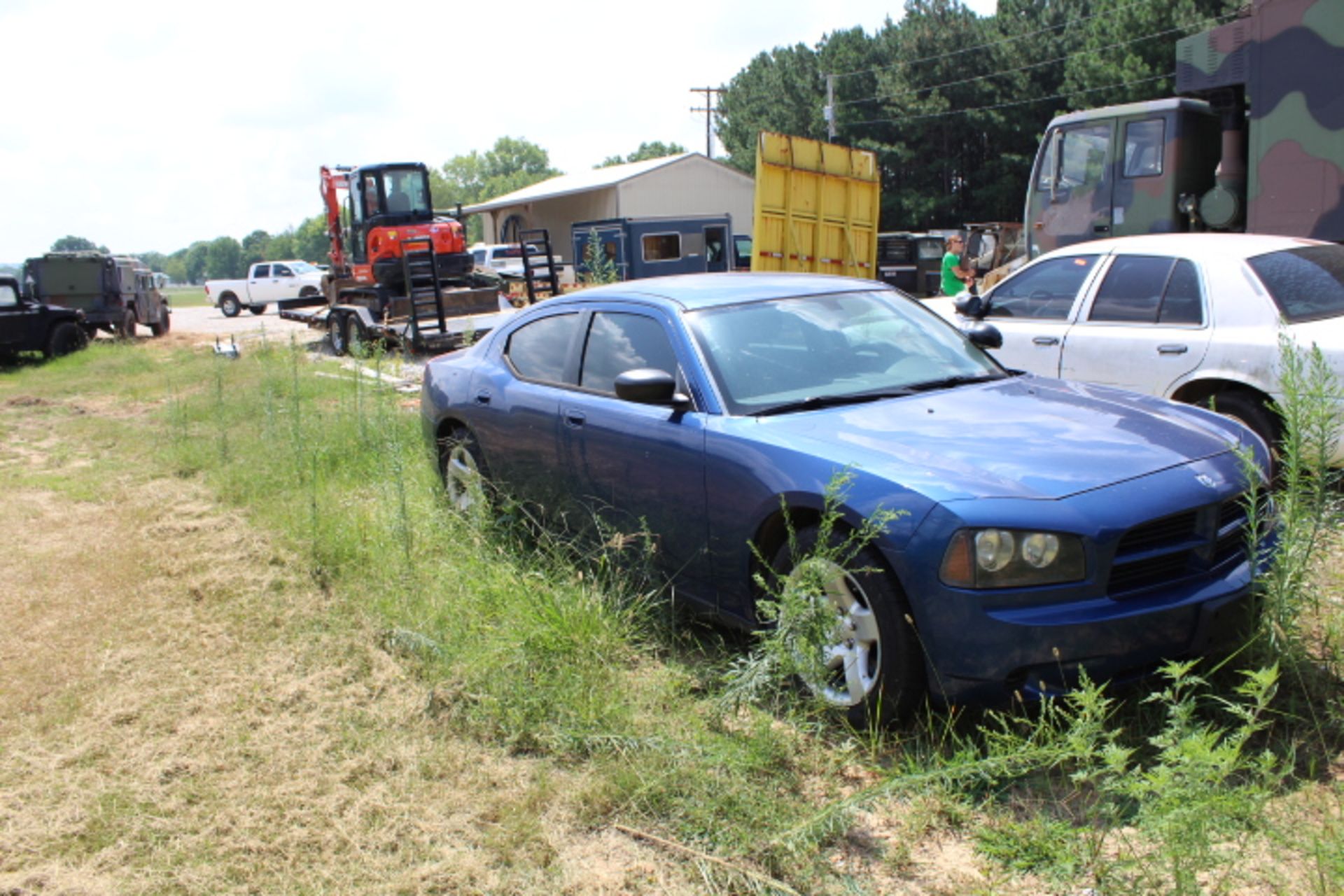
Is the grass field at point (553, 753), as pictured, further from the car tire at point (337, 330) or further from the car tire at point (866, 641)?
the car tire at point (337, 330)

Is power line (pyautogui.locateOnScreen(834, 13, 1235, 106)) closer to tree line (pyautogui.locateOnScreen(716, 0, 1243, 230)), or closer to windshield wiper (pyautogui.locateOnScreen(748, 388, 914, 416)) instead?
tree line (pyautogui.locateOnScreen(716, 0, 1243, 230))

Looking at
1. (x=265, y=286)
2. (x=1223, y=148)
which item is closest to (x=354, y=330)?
(x=1223, y=148)

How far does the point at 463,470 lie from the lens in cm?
584

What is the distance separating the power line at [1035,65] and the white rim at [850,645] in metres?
32.4

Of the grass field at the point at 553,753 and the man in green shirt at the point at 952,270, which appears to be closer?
the grass field at the point at 553,753

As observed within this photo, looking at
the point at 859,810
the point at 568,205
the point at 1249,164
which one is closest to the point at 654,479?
the point at 859,810

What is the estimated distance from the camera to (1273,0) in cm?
894

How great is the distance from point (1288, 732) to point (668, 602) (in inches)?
89.8

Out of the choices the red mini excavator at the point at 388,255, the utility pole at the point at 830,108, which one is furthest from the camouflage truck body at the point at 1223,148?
the utility pole at the point at 830,108

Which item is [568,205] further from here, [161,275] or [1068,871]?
[1068,871]

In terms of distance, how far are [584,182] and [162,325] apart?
21.2m

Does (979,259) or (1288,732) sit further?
(979,259)

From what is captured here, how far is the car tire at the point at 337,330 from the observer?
19453mm

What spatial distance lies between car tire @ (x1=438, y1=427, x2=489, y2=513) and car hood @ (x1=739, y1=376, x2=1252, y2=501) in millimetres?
2000
